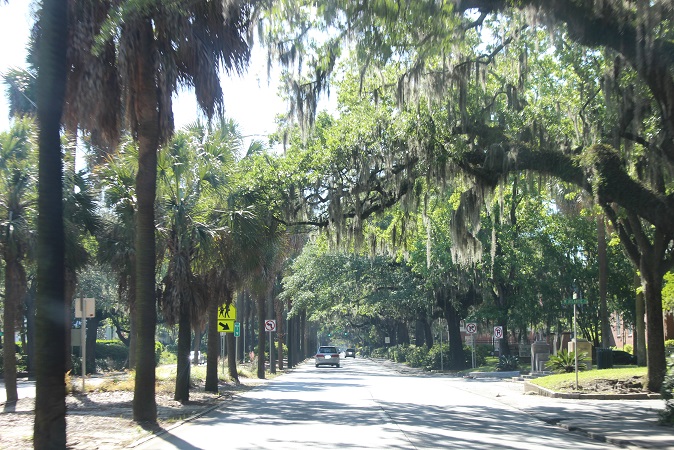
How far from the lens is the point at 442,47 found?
13.1 meters

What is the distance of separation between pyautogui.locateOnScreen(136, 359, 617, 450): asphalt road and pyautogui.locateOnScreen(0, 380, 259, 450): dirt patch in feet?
2.03

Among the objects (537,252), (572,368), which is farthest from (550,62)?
(537,252)

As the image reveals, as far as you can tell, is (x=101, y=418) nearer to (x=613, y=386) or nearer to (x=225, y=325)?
(x=225, y=325)

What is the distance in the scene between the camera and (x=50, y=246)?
1024cm

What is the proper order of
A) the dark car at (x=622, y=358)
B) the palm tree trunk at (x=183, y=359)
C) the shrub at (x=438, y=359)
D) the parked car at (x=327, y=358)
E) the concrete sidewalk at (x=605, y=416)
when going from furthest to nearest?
1. the parked car at (x=327, y=358)
2. the shrub at (x=438, y=359)
3. the dark car at (x=622, y=358)
4. the palm tree trunk at (x=183, y=359)
5. the concrete sidewalk at (x=605, y=416)

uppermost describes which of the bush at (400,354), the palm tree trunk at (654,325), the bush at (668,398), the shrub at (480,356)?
the palm tree trunk at (654,325)

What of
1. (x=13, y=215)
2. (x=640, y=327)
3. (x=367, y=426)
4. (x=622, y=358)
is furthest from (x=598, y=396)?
(x=622, y=358)

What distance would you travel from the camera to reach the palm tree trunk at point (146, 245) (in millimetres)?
15148

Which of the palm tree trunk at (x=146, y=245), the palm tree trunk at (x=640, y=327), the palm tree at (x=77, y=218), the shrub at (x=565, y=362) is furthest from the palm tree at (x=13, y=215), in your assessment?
the palm tree trunk at (x=640, y=327)

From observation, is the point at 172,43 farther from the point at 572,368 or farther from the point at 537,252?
the point at 537,252

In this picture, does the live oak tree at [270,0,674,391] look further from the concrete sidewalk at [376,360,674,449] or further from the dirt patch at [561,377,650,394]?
the concrete sidewalk at [376,360,674,449]

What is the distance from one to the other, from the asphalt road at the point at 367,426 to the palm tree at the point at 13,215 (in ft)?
19.9

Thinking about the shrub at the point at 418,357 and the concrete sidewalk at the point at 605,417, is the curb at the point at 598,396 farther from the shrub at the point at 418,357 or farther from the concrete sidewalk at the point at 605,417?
the shrub at the point at 418,357

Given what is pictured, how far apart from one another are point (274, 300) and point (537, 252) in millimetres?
18761
